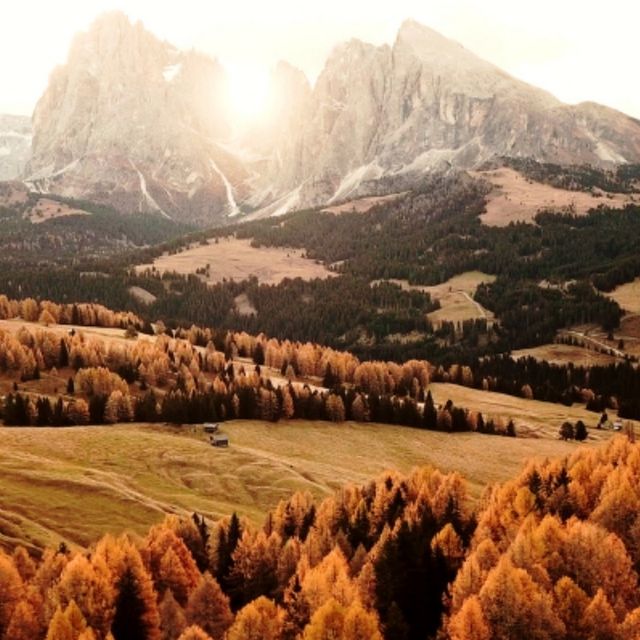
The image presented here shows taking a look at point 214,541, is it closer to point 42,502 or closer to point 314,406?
point 42,502

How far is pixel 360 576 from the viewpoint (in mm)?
82875

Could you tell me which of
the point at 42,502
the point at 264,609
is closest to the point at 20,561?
the point at 42,502

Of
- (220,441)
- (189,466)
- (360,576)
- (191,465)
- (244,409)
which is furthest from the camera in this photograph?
(244,409)

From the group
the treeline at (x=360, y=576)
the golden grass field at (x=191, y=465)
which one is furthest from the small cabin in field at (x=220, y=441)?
the treeline at (x=360, y=576)

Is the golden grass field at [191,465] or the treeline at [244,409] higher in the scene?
the treeline at [244,409]

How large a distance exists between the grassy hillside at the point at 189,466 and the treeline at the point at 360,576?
1049cm

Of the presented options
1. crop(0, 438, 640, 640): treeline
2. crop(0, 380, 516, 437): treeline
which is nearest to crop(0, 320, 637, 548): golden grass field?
crop(0, 380, 516, 437): treeline

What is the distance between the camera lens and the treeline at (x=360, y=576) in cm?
7144

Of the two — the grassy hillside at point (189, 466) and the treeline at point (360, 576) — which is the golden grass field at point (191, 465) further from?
the treeline at point (360, 576)

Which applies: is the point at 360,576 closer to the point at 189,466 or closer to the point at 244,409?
the point at 189,466

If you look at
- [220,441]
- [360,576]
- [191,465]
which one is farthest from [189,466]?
[360,576]

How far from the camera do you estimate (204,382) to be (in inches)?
7840

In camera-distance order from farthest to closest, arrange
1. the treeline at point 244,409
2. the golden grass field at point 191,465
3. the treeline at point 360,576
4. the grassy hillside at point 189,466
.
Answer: the treeline at point 244,409 → the golden grass field at point 191,465 → the grassy hillside at point 189,466 → the treeline at point 360,576

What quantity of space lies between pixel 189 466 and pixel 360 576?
178ft
